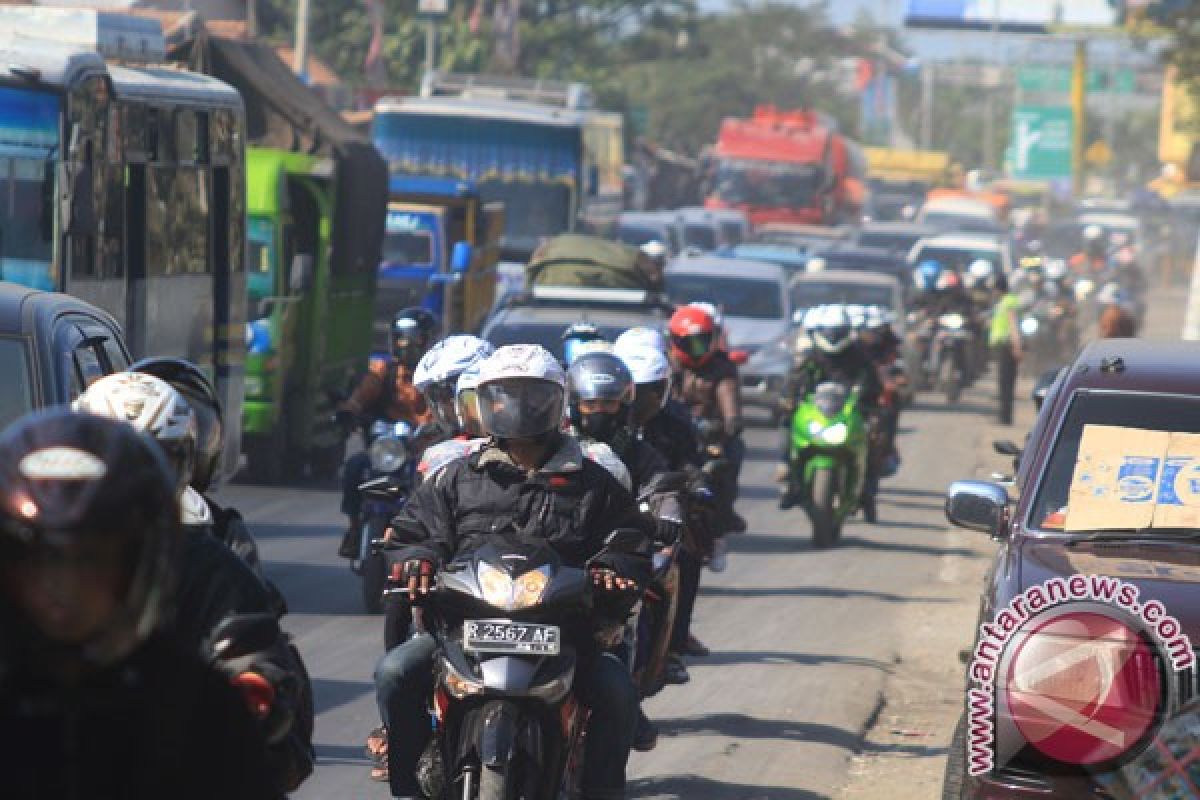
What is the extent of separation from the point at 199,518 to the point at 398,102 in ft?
93.3

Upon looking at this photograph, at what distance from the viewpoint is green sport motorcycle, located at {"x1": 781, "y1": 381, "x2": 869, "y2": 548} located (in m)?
16.8

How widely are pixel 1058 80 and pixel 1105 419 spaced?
3357 inches

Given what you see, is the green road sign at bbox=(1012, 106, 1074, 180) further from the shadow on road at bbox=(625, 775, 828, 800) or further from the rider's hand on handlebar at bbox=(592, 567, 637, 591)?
the rider's hand on handlebar at bbox=(592, 567, 637, 591)

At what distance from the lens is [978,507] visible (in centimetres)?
758

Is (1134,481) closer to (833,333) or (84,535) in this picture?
(84,535)

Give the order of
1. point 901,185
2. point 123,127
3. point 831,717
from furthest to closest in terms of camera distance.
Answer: point 901,185, point 123,127, point 831,717

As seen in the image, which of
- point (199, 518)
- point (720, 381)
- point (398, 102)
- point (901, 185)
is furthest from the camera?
point (901, 185)

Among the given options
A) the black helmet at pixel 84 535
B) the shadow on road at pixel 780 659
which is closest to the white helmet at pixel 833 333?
the shadow on road at pixel 780 659

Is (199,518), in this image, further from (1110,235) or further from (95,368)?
(1110,235)

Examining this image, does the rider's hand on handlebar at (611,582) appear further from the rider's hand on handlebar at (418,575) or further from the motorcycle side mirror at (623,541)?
the rider's hand on handlebar at (418,575)

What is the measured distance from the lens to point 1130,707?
5957mm

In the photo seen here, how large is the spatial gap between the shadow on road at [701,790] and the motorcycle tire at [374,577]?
3605 millimetres

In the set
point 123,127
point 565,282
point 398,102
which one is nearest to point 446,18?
point 398,102

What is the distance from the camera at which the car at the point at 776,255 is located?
3591 cm
